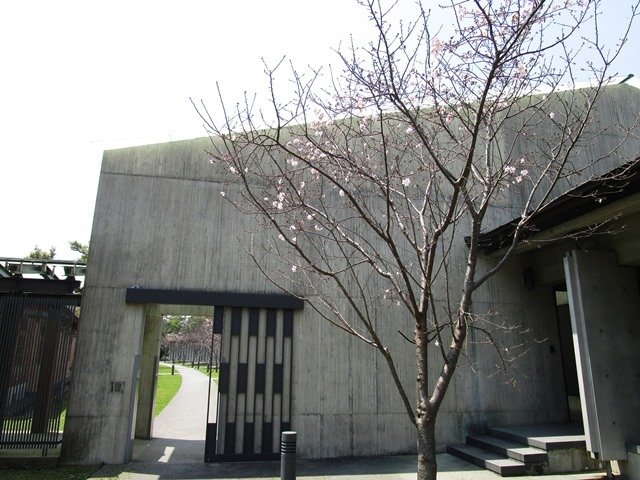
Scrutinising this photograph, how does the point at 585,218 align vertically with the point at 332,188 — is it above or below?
below

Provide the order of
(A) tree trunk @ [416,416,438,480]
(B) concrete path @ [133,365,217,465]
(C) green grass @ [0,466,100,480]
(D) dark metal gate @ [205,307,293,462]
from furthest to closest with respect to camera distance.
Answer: (B) concrete path @ [133,365,217,465], (D) dark metal gate @ [205,307,293,462], (C) green grass @ [0,466,100,480], (A) tree trunk @ [416,416,438,480]

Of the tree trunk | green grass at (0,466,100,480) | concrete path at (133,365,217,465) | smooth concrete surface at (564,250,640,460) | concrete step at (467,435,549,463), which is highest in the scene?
smooth concrete surface at (564,250,640,460)

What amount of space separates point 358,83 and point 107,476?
20.9ft

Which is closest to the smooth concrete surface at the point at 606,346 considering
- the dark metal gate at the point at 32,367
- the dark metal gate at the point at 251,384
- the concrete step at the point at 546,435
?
the concrete step at the point at 546,435

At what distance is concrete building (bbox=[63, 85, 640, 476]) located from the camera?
23.4 feet

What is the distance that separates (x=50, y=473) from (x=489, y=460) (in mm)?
6598

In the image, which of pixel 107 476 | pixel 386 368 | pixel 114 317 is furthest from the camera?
pixel 386 368

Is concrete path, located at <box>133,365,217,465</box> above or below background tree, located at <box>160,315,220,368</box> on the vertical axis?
below

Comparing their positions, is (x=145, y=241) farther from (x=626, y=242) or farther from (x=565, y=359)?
(x=565, y=359)

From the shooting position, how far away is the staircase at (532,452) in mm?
6730

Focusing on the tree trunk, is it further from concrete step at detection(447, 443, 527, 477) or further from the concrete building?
the concrete building

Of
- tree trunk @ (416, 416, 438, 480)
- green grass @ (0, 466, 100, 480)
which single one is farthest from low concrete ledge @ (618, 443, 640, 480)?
green grass @ (0, 466, 100, 480)

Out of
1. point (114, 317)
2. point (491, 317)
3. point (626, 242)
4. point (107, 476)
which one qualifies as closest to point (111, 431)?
point (107, 476)

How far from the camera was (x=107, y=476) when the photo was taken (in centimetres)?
664
